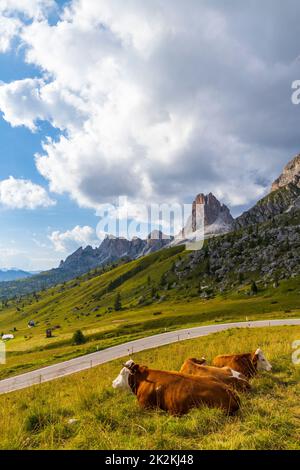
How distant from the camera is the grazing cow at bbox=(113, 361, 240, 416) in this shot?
27.8ft

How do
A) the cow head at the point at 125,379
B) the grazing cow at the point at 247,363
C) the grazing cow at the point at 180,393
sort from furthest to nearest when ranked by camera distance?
the grazing cow at the point at 247,363 → the cow head at the point at 125,379 → the grazing cow at the point at 180,393

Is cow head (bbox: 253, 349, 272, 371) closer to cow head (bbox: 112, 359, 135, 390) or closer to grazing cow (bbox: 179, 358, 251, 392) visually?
grazing cow (bbox: 179, 358, 251, 392)

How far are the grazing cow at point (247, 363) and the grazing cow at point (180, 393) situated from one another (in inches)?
184

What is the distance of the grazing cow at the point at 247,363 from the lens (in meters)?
13.5

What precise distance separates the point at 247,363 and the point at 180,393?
6.44 m

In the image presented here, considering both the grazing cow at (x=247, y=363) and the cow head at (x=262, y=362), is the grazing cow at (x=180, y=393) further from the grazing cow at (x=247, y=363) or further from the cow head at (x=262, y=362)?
the cow head at (x=262, y=362)

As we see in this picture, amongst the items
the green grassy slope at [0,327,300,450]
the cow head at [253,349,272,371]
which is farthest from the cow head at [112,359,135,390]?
the cow head at [253,349,272,371]

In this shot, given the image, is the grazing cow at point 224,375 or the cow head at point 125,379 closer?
the grazing cow at point 224,375

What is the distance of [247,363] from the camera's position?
46.5 ft

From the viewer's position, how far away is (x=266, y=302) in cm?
10812


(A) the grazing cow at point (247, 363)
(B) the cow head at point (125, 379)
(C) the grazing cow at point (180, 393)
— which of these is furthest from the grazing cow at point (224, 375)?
(B) the cow head at point (125, 379)
